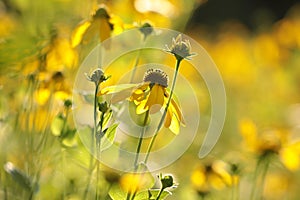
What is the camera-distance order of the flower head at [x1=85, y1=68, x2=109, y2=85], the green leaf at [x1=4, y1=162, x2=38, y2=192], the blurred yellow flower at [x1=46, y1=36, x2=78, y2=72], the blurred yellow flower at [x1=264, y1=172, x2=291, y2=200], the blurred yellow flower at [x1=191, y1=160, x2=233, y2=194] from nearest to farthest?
the flower head at [x1=85, y1=68, x2=109, y2=85], the green leaf at [x1=4, y1=162, x2=38, y2=192], the blurred yellow flower at [x1=46, y1=36, x2=78, y2=72], the blurred yellow flower at [x1=191, y1=160, x2=233, y2=194], the blurred yellow flower at [x1=264, y1=172, x2=291, y2=200]

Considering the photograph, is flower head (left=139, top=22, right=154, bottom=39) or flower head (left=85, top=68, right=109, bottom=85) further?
flower head (left=139, top=22, right=154, bottom=39)

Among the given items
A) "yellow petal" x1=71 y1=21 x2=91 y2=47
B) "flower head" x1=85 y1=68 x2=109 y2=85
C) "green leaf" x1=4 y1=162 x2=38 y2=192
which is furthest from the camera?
"yellow petal" x1=71 y1=21 x2=91 y2=47

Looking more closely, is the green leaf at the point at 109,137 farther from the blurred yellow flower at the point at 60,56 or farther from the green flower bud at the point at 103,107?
the blurred yellow flower at the point at 60,56

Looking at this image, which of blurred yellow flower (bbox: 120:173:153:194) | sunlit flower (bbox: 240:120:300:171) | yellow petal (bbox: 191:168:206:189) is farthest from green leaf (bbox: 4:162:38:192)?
sunlit flower (bbox: 240:120:300:171)

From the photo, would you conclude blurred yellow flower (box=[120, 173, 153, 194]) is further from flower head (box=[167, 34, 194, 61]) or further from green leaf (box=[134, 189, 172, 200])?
flower head (box=[167, 34, 194, 61])

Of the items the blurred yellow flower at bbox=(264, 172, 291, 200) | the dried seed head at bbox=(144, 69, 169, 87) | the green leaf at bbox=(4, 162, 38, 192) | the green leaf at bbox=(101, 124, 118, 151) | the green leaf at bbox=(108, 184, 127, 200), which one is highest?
the blurred yellow flower at bbox=(264, 172, 291, 200)

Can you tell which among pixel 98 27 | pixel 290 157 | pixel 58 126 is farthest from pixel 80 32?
pixel 290 157

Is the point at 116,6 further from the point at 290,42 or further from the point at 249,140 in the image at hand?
the point at 290,42

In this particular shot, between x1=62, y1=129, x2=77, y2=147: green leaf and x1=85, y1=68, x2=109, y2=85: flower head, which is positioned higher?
x1=85, y1=68, x2=109, y2=85: flower head
